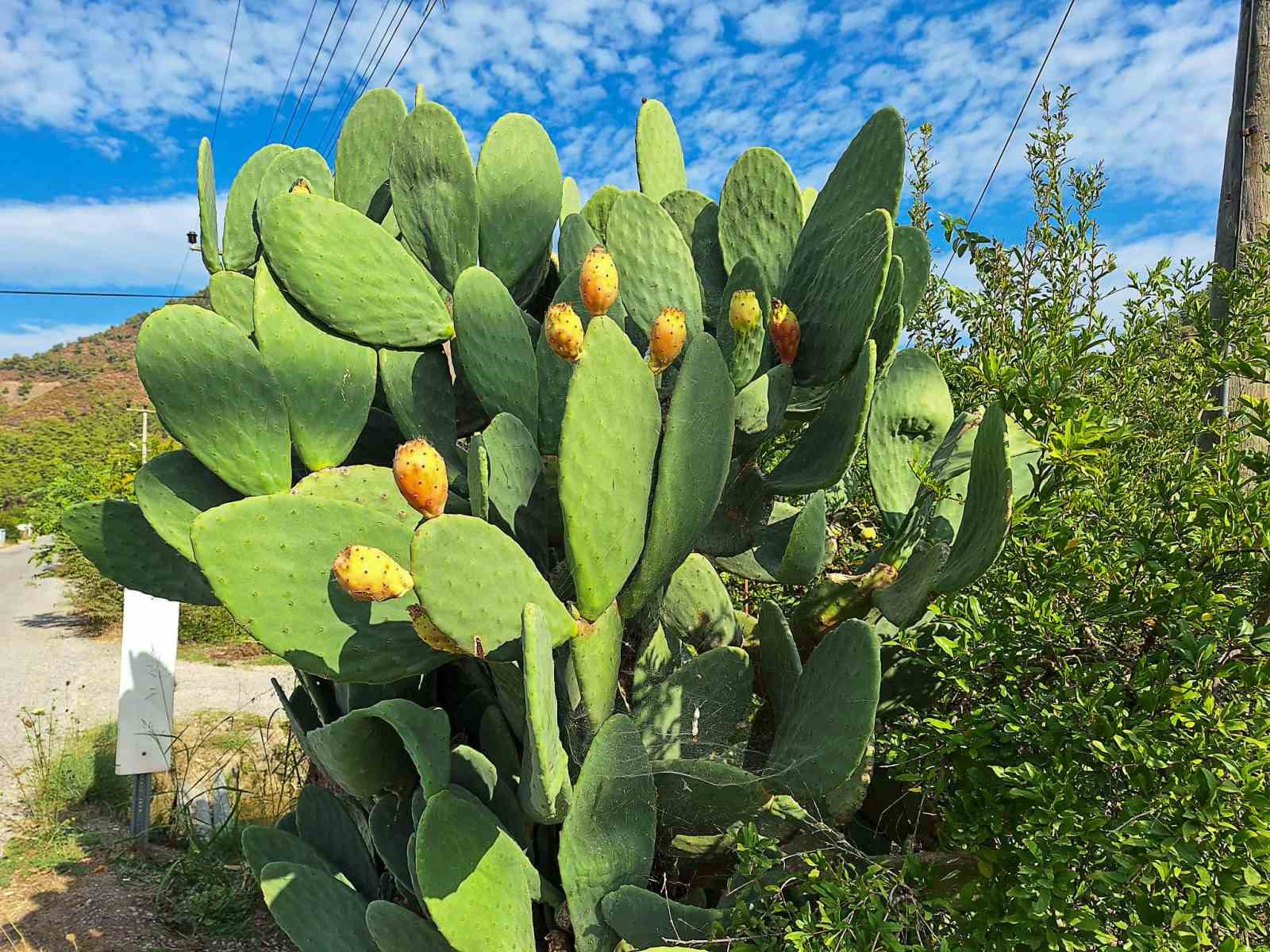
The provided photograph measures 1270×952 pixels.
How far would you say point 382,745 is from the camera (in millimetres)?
1421

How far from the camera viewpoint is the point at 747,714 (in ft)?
5.00

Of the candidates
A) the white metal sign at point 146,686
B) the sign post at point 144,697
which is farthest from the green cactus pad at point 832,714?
the sign post at point 144,697

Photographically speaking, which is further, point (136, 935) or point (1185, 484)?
point (136, 935)

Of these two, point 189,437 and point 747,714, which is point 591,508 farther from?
point 189,437

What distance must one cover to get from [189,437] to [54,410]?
55.0m

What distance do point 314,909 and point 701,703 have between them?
2.51 ft

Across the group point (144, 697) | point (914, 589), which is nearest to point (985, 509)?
point (914, 589)

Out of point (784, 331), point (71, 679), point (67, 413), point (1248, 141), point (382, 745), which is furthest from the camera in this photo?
point (67, 413)

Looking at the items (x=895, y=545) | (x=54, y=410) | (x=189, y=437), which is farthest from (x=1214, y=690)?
(x=54, y=410)

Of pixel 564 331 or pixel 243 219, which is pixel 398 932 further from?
pixel 243 219

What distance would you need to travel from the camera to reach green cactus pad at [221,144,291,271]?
2.00m

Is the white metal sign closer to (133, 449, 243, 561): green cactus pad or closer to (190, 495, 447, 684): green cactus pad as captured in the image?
(133, 449, 243, 561): green cactus pad

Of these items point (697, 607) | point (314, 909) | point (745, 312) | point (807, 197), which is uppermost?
point (807, 197)

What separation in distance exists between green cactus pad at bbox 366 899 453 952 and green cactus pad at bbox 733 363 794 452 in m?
0.91
